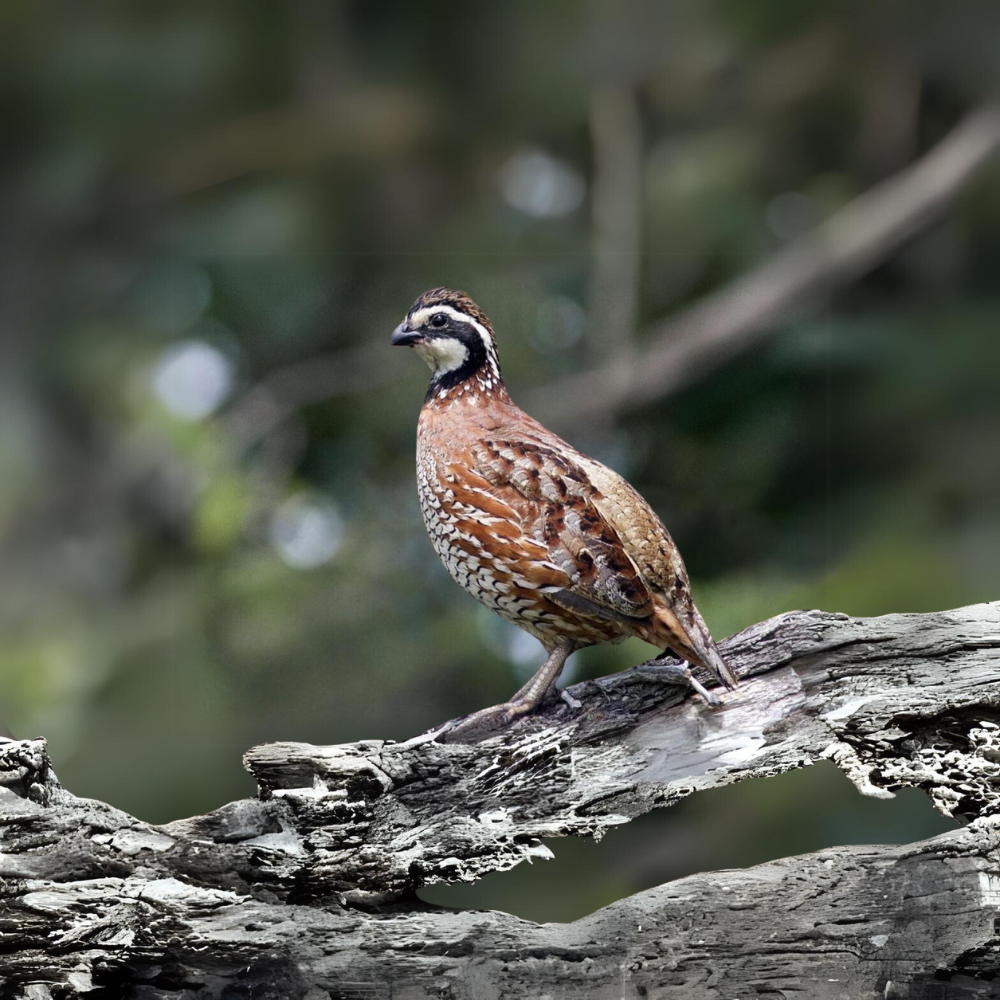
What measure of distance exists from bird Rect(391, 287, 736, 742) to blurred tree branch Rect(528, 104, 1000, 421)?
1180mm

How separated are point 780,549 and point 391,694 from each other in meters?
1.15

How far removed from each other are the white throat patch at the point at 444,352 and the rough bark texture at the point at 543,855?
658 mm

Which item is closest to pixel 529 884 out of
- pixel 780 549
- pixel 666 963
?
pixel 780 549

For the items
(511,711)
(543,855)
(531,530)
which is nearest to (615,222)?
(531,530)

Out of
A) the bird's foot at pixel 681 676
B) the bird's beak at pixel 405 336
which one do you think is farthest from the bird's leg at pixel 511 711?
the bird's beak at pixel 405 336

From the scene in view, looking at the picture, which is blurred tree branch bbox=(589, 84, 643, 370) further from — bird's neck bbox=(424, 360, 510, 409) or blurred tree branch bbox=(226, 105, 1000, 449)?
bird's neck bbox=(424, 360, 510, 409)

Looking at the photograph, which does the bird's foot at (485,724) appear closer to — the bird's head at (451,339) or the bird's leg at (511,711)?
the bird's leg at (511,711)

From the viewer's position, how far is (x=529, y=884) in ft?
10.7

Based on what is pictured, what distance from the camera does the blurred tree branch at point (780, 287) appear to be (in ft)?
10.7

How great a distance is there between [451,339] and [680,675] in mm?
716

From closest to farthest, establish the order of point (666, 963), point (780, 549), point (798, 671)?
point (666, 963), point (798, 671), point (780, 549)

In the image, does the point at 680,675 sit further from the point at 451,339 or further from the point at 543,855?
the point at 451,339

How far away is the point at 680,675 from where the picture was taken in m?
1.98

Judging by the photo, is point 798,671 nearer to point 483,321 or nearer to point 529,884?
point 483,321
